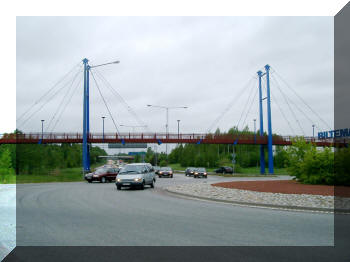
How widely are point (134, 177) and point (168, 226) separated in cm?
1401

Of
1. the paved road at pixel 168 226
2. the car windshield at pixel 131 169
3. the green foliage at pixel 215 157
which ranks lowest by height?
the green foliage at pixel 215 157

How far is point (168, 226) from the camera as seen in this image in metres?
9.24

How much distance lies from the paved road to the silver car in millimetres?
9557

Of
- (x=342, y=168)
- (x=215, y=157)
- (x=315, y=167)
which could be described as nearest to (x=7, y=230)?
(x=342, y=168)

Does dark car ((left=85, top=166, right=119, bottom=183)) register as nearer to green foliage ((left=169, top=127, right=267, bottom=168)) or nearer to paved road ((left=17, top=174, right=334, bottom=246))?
paved road ((left=17, top=174, right=334, bottom=246))

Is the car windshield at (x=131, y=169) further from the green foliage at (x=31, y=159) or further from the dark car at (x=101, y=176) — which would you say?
the green foliage at (x=31, y=159)

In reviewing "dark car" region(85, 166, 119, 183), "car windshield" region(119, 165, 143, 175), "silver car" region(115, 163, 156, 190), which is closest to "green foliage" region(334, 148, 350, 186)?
"silver car" region(115, 163, 156, 190)

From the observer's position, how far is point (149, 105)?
63.9 m

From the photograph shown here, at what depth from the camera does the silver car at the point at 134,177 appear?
22844 millimetres

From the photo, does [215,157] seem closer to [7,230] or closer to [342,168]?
[342,168]

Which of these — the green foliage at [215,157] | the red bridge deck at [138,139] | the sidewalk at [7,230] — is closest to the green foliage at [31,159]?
the red bridge deck at [138,139]

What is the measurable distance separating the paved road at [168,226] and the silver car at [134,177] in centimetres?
956
